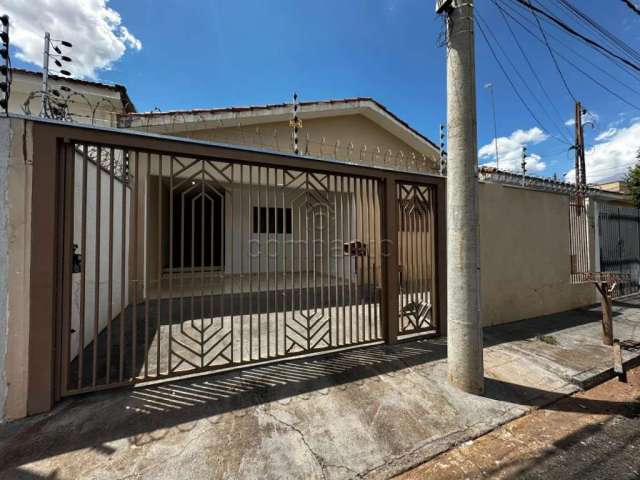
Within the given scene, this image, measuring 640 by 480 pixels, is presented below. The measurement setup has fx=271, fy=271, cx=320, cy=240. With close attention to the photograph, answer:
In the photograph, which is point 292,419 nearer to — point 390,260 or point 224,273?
point 224,273

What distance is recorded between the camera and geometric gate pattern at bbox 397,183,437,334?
4.09 metres

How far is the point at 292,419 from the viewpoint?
2342mm

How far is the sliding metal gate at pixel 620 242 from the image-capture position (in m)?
6.75

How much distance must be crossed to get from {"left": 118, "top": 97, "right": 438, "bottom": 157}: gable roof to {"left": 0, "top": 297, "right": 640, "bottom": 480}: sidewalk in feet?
17.5

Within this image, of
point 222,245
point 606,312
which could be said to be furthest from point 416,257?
point 222,245

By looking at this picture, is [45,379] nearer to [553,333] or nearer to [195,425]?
[195,425]

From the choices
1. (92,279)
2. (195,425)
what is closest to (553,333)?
(195,425)

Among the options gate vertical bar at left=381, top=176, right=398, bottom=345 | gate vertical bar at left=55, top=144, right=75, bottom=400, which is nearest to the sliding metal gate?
gate vertical bar at left=381, top=176, right=398, bottom=345

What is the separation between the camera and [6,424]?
217 centimetres

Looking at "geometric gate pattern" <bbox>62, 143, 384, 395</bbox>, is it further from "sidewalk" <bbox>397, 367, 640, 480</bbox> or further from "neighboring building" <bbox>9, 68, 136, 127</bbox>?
"neighboring building" <bbox>9, 68, 136, 127</bbox>

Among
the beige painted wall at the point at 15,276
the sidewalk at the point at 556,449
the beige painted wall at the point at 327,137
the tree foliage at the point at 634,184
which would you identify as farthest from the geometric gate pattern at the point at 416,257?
the tree foliage at the point at 634,184

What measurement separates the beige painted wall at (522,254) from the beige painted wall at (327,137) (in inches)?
93.1

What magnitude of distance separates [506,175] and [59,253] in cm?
672

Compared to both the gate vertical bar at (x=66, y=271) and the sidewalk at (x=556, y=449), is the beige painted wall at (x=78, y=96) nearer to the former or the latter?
the gate vertical bar at (x=66, y=271)
